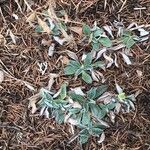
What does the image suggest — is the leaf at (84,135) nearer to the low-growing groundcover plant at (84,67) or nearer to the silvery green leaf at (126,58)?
the low-growing groundcover plant at (84,67)

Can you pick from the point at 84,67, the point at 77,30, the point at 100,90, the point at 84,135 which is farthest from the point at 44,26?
the point at 84,135

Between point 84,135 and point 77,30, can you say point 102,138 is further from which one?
point 77,30

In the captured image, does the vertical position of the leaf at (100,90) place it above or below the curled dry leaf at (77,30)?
below

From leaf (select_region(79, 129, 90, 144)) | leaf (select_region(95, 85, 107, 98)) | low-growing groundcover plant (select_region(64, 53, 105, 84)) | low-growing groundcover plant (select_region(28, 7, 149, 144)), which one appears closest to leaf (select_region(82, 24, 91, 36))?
low-growing groundcover plant (select_region(28, 7, 149, 144))

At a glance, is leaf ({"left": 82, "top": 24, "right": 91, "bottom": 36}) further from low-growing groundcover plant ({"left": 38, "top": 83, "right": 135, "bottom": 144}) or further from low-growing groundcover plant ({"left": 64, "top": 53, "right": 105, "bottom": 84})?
low-growing groundcover plant ({"left": 38, "top": 83, "right": 135, "bottom": 144})

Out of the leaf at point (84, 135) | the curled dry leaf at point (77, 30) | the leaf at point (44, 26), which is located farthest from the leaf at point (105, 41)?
the leaf at point (84, 135)

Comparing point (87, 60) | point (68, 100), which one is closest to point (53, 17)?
point (87, 60)
